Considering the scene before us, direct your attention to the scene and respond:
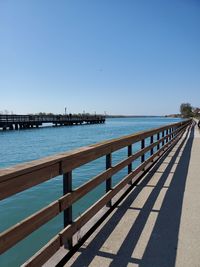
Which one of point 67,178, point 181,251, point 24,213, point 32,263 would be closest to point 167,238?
point 181,251

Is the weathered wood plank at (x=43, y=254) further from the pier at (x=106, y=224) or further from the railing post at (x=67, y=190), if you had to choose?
the railing post at (x=67, y=190)

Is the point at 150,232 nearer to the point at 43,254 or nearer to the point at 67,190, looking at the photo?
the point at 67,190

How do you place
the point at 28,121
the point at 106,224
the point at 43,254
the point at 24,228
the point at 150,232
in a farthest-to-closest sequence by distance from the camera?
the point at 28,121
the point at 106,224
the point at 150,232
the point at 43,254
the point at 24,228

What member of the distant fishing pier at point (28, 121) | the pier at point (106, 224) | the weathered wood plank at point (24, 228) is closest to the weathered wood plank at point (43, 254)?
the pier at point (106, 224)

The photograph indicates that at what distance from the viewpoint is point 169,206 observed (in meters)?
4.96

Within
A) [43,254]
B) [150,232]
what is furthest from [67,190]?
[150,232]

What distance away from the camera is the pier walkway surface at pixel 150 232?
314 cm

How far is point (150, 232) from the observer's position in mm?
3861

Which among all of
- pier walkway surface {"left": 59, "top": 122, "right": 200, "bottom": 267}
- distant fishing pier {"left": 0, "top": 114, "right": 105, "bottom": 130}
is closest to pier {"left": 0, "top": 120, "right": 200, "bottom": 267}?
pier walkway surface {"left": 59, "top": 122, "right": 200, "bottom": 267}

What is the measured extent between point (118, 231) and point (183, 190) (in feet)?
8.54

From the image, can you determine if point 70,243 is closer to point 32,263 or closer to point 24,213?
point 32,263

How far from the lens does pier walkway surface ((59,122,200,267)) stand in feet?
10.3

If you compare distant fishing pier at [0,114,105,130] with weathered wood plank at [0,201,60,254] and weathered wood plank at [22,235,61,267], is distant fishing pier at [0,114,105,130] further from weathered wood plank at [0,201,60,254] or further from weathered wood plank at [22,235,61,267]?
weathered wood plank at [0,201,60,254]

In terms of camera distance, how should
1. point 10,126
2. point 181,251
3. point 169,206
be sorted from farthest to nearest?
point 10,126, point 169,206, point 181,251
